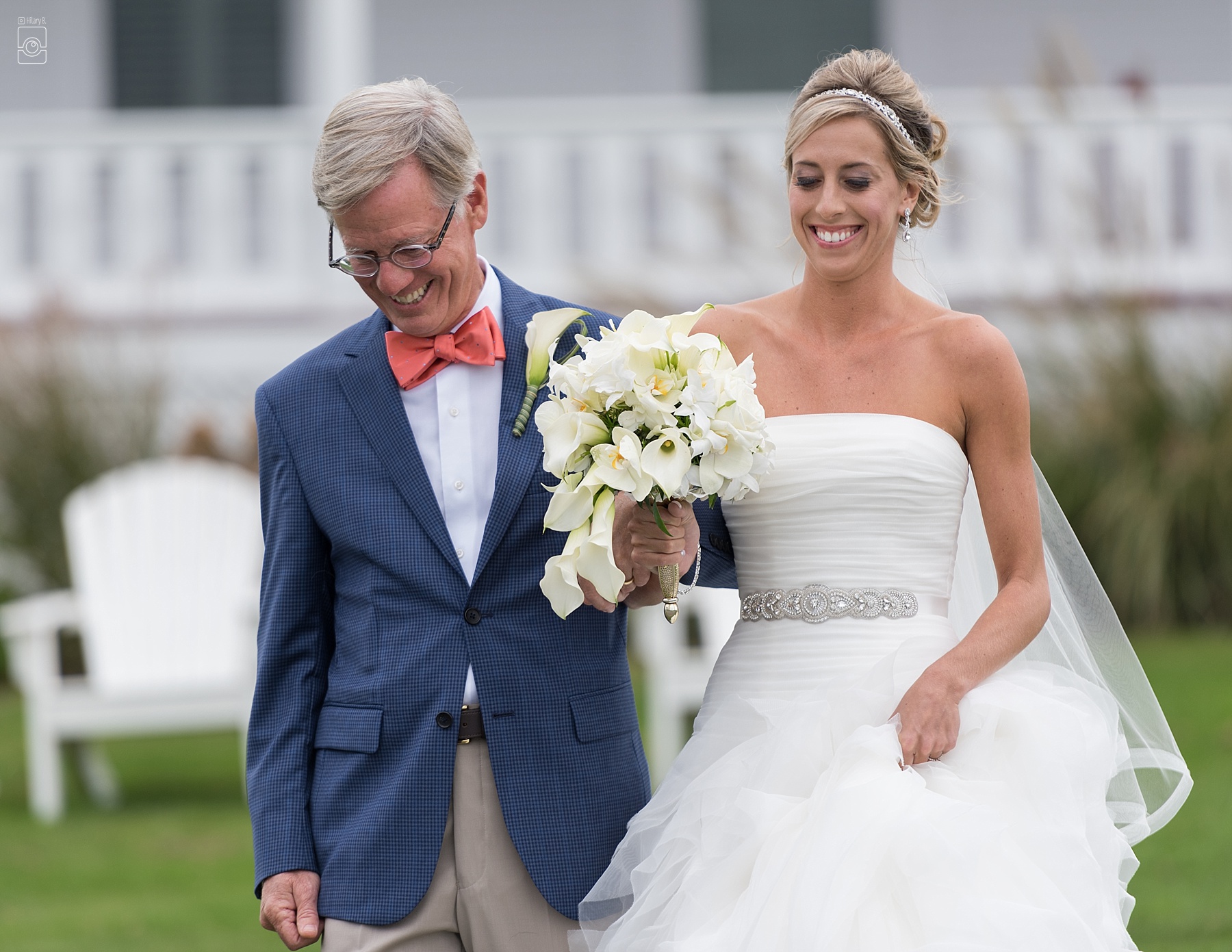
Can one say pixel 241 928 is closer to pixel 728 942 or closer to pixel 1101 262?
pixel 728 942

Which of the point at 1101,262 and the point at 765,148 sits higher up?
the point at 765,148

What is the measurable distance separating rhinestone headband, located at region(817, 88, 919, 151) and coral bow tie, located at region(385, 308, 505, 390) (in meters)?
0.78

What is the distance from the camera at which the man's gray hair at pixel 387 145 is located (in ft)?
9.12

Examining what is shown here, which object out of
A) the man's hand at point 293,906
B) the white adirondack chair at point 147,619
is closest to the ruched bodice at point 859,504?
the man's hand at point 293,906

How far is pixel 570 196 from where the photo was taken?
12.6m

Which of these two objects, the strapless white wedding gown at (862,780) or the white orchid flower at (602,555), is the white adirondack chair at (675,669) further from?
the white orchid flower at (602,555)

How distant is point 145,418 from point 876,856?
9191 mm

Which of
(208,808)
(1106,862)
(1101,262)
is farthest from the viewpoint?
(1101,262)

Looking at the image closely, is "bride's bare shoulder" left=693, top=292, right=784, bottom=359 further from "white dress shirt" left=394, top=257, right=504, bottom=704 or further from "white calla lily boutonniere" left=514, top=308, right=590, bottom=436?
"white dress shirt" left=394, top=257, right=504, bottom=704

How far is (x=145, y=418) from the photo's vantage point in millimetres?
10875

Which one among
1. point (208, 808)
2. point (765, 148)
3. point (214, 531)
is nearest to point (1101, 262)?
point (765, 148)

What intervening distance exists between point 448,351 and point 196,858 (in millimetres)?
4959

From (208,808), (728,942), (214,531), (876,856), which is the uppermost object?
(876,856)

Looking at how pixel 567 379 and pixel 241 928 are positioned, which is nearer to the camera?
pixel 567 379
